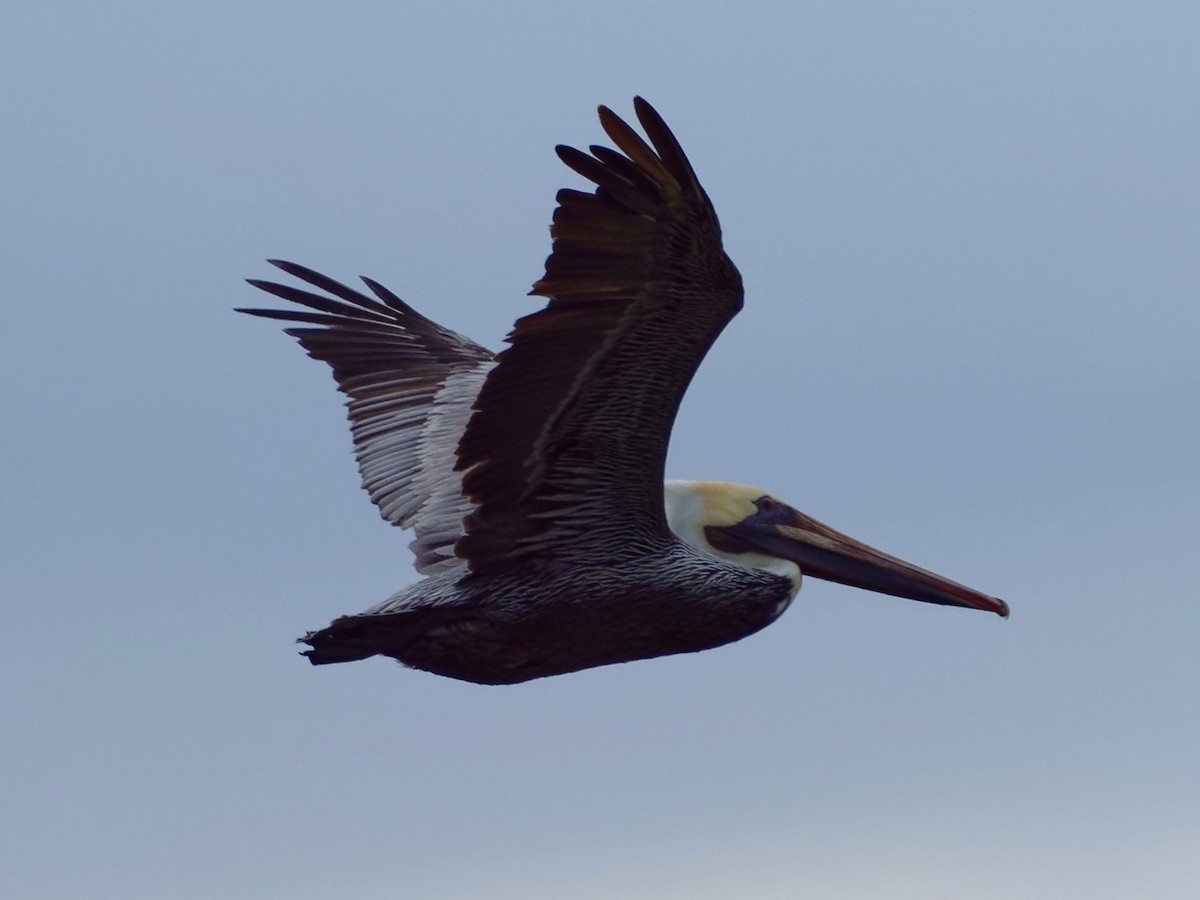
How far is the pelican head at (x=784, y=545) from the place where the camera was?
11.5 metres

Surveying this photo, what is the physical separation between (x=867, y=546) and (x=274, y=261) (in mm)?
4062

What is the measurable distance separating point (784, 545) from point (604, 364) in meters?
2.17

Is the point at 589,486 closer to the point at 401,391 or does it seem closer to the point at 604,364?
the point at 604,364

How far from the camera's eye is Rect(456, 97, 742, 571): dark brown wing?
923 cm

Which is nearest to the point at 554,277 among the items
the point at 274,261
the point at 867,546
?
the point at 867,546

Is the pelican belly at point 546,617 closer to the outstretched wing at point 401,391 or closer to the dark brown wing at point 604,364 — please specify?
the dark brown wing at point 604,364

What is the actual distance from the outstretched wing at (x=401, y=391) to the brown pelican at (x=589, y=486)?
0.05 feet

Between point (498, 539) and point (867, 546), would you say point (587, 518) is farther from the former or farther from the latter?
point (867, 546)

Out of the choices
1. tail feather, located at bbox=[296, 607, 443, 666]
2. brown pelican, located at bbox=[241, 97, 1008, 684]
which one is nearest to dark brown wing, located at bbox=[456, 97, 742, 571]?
brown pelican, located at bbox=[241, 97, 1008, 684]

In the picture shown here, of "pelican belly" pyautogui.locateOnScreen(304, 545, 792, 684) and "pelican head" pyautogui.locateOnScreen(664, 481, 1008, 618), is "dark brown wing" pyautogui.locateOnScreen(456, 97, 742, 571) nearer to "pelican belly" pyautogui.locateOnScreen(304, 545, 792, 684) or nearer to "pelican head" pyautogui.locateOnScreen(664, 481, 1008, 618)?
"pelican belly" pyautogui.locateOnScreen(304, 545, 792, 684)

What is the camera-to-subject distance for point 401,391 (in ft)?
41.8

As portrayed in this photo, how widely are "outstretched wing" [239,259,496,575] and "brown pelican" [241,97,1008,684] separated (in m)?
0.02

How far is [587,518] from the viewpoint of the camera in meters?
10.7

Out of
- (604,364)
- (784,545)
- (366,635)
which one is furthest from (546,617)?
(784,545)
